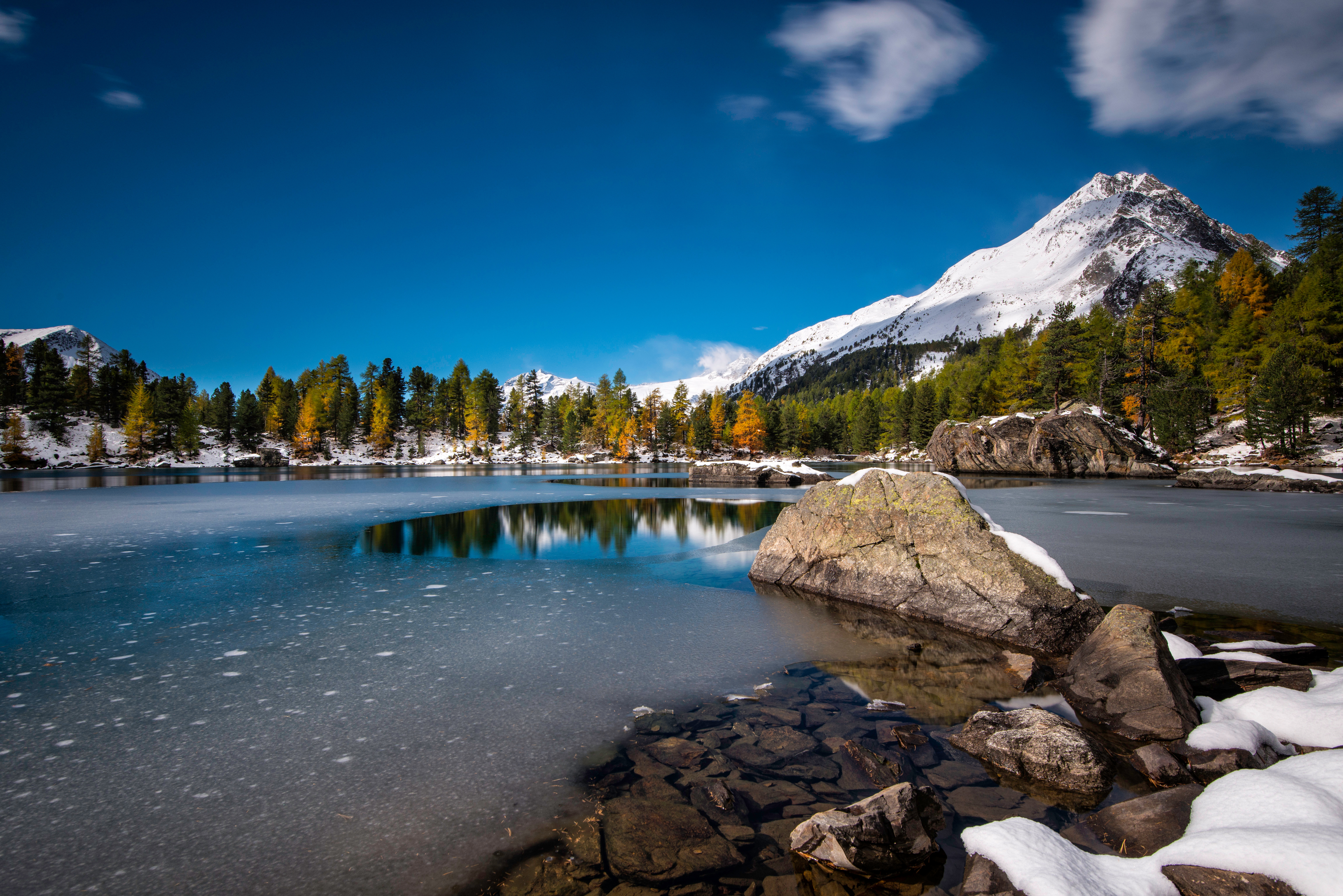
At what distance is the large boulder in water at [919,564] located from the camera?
8.20 m

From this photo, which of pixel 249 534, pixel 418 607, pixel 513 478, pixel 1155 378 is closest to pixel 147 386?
pixel 513 478

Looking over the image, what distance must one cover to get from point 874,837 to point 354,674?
604 cm

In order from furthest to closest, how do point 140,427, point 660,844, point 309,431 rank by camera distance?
point 309,431
point 140,427
point 660,844

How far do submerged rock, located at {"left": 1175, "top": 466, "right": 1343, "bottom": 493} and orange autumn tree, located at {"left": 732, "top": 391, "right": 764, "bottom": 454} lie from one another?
62.1m

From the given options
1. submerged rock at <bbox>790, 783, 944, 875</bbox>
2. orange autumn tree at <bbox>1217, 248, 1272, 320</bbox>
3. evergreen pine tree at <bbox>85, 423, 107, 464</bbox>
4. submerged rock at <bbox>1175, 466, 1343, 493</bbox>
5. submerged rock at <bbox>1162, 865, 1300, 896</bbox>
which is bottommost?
submerged rock at <bbox>1175, 466, 1343, 493</bbox>

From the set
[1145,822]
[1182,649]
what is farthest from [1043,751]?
[1182,649]

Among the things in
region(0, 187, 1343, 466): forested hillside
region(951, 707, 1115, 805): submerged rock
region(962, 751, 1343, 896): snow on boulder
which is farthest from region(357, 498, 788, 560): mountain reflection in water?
region(0, 187, 1343, 466): forested hillside

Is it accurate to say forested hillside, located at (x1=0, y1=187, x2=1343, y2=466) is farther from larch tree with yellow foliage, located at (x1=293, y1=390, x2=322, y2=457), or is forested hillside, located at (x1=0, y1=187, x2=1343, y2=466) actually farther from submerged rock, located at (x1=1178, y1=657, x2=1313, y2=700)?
submerged rock, located at (x1=1178, y1=657, x2=1313, y2=700)

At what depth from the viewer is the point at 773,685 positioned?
6543mm

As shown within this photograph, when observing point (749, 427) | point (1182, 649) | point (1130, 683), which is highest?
point (749, 427)

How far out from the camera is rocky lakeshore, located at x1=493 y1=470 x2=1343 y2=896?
3363 mm

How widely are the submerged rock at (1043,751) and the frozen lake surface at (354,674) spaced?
2499 mm

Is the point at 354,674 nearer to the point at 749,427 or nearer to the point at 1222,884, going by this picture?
the point at 1222,884

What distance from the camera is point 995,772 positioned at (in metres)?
4.73
